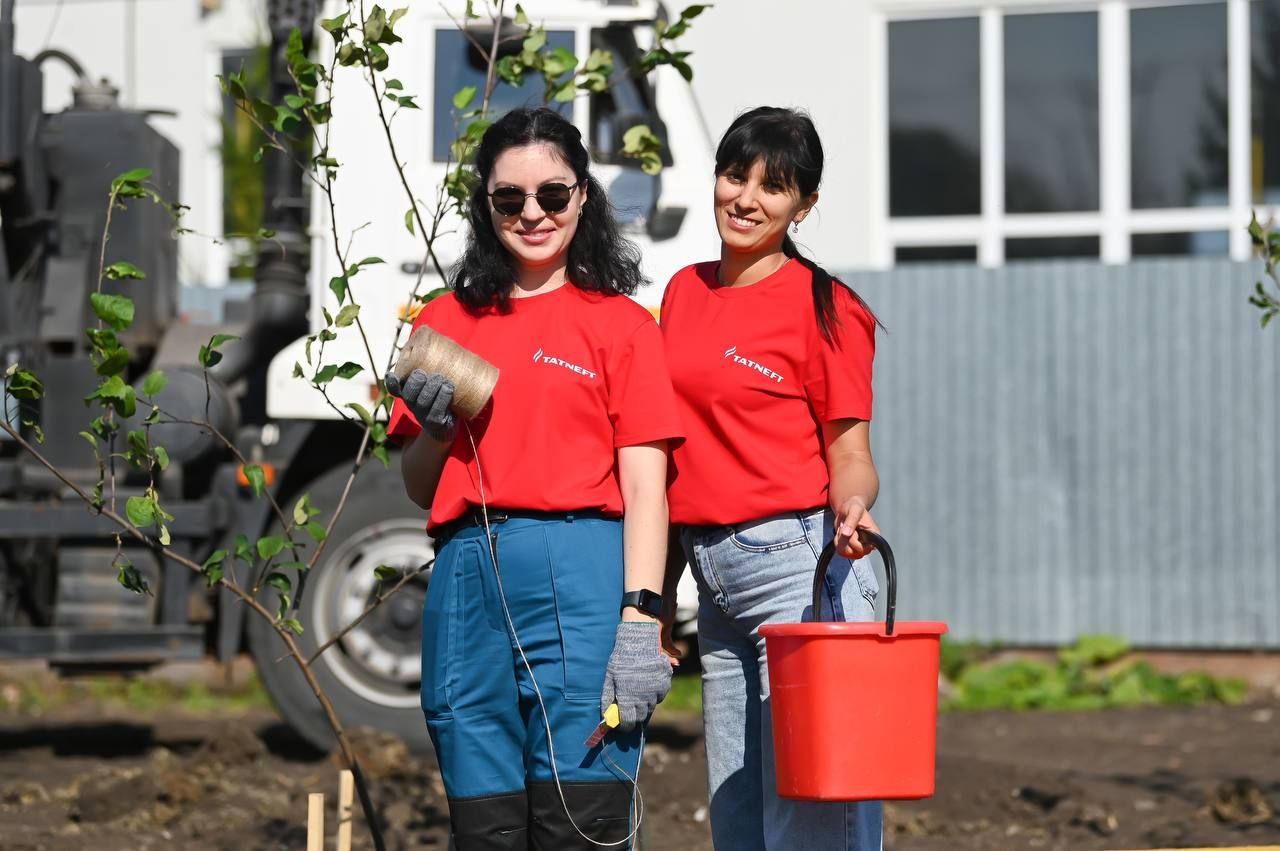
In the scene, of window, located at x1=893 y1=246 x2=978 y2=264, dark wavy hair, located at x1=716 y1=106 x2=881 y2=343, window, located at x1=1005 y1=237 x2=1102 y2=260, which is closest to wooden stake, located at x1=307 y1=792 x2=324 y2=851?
dark wavy hair, located at x1=716 y1=106 x2=881 y2=343

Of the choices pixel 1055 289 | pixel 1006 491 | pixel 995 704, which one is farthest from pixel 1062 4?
pixel 995 704

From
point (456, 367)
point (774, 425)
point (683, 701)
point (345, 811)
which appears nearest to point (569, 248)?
point (456, 367)

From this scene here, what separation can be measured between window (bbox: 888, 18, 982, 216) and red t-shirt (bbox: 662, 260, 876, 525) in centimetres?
840

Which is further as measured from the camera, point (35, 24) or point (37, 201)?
point (35, 24)

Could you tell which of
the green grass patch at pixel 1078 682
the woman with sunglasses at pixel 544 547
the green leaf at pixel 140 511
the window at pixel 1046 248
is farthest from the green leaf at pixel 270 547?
the window at pixel 1046 248

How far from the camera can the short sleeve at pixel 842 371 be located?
3.01 m

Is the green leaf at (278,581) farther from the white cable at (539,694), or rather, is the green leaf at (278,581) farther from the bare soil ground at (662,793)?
the bare soil ground at (662,793)

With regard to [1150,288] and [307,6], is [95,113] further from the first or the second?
[1150,288]

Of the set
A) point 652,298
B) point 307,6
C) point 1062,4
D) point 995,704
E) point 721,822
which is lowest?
point 995,704

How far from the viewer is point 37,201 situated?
662 centimetres

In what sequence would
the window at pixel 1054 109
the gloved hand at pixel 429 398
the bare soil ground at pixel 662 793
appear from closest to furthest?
the gloved hand at pixel 429 398 < the bare soil ground at pixel 662 793 < the window at pixel 1054 109

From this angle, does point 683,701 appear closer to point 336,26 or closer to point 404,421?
point 336,26

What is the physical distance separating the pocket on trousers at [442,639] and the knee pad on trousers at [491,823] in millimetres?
171

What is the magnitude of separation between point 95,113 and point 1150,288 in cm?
561
